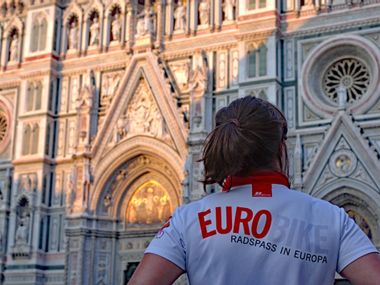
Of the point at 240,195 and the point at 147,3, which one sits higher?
the point at 147,3

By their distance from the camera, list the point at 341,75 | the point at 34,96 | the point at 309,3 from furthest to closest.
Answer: the point at 34,96 < the point at 309,3 < the point at 341,75

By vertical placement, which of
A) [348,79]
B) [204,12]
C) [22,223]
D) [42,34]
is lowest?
[22,223]

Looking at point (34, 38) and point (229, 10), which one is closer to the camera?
point (229, 10)

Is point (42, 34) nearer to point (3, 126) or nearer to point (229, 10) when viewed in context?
point (3, 126)

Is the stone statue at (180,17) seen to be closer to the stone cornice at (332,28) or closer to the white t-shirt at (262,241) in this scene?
the stone cornice at (332,28)

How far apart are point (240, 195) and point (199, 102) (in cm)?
1611

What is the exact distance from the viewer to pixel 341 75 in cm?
1677

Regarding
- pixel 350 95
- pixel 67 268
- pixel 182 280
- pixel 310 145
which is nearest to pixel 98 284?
pixel 67 268

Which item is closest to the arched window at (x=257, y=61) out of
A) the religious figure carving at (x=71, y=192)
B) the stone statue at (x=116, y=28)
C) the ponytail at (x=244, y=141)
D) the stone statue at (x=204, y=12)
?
the stone statue at (x=204, y=12)

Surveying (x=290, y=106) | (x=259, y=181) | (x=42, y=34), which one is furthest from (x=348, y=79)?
(x=259, y=181)

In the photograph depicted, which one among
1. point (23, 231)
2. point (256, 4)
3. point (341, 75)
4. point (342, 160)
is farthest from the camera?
point (23, 231)

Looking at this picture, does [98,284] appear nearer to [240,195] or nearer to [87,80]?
[87,80]

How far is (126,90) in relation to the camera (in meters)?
19.3

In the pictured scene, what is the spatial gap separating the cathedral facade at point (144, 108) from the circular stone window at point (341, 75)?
0.03 metres
